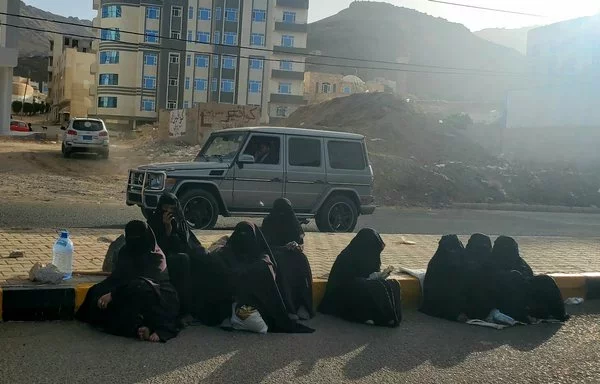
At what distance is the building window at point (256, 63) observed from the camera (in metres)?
73.4

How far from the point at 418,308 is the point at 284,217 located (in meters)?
1.67

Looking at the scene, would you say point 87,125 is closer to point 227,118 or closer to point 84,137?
point 84,137

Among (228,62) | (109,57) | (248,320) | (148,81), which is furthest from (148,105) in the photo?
(248,320)

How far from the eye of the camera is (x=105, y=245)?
8672mm

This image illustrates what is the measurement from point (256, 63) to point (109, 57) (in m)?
15.6

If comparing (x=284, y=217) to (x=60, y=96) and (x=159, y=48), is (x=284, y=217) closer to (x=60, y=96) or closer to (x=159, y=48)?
(x=159, y=48)

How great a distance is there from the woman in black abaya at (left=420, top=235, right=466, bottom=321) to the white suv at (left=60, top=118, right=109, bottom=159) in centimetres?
2393

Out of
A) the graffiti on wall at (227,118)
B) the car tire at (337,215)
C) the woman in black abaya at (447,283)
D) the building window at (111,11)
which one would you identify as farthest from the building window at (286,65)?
the woman in black abaya at (447,283)

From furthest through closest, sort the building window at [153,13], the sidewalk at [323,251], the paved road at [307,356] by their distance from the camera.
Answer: the building window at [153,13], the sidewalk at [323,251], the paved road at [307,356]

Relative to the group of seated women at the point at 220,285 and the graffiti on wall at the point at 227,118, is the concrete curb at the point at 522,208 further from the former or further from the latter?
the graffiti on wall at the point at 227,118

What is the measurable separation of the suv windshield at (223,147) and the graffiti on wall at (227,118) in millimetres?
26492

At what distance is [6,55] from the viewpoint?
3684cm

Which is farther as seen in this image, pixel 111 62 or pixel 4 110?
pixel 111 62

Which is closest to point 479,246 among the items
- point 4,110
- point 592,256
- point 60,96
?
point 592,256
